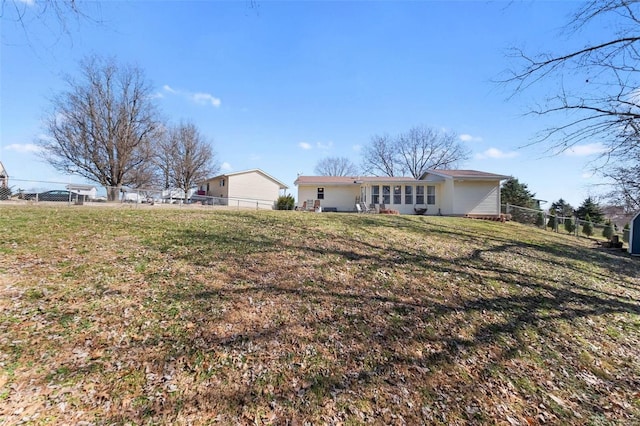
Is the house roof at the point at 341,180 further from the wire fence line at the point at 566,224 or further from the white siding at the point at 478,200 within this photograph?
the wire fence line at the point at 566,224

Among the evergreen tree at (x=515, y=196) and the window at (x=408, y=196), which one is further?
the evergreen tree at (x=515, y=196)

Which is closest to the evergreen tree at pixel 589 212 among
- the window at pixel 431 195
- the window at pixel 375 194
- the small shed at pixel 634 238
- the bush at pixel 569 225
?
the bush at pixel 569 225

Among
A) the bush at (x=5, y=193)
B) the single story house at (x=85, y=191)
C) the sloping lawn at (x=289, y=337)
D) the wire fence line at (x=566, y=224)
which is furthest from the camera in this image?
the wire fence line at (x=566, y=224)

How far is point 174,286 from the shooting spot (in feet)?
13.3

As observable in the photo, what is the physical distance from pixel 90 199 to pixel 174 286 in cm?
1690

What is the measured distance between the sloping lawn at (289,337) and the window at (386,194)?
44.9 ft

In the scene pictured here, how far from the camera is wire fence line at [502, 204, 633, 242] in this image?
16.5 m

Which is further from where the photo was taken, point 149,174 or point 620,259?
point 149,174

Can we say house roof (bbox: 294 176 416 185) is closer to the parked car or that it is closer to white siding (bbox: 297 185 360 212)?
white siding (bbox: 297 185 360 212)

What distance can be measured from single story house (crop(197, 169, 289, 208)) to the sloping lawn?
21.5 m

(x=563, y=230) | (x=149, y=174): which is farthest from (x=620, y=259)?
(x=149, y=174)

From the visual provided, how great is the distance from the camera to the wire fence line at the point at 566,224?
54.0 ft

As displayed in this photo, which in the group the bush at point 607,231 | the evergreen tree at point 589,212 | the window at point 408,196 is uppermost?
the window at point 408,196

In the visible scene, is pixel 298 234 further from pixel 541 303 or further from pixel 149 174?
pixel 149 174
